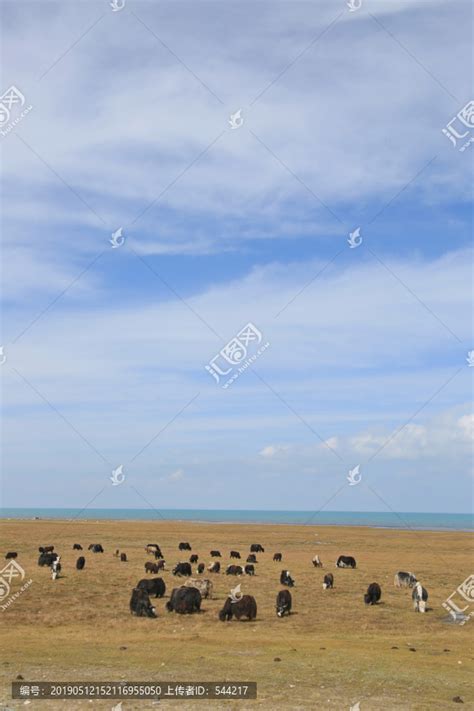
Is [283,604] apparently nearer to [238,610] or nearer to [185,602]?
[238,610]

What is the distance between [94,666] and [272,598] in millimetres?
14289

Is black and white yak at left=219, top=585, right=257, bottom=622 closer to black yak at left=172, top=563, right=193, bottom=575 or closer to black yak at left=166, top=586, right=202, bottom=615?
black yak at left=166, top=586, right=202, bottom=615

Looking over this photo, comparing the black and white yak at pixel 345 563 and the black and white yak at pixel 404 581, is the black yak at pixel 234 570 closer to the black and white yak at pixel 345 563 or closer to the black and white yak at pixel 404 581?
the black and white yak at pixel 345 563

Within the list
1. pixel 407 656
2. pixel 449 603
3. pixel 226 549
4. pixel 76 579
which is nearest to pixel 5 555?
pixel 76 579

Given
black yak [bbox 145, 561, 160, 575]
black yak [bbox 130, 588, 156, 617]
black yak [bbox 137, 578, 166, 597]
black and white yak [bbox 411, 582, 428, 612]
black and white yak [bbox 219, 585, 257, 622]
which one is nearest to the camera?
black and white yak [bbox 219, 585, 257, 622]

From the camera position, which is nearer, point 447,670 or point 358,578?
point 447,670

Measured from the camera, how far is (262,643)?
20.2 meters

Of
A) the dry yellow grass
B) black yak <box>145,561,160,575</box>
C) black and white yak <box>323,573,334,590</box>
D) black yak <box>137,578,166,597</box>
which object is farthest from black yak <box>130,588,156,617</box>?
black yak <box>145,561,160,575</box>

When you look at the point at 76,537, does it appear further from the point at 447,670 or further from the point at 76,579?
the point at 447,670

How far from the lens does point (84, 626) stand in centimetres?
2338
